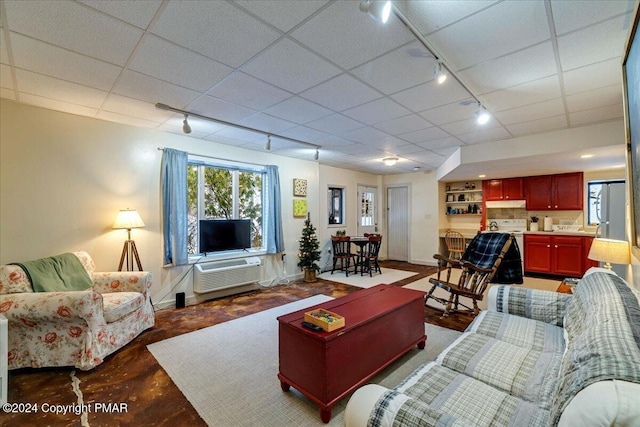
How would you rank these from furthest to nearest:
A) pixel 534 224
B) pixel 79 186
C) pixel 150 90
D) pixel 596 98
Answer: pixel 534 224, pixel 79 186, pixel 596 98, pixel 150 90

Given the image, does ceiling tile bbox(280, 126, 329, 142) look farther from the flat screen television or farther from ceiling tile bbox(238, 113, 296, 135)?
the flat screen television

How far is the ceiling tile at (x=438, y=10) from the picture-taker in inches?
60.0

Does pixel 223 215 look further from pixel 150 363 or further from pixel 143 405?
pixel 143 405

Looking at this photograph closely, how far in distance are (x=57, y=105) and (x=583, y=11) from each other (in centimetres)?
453

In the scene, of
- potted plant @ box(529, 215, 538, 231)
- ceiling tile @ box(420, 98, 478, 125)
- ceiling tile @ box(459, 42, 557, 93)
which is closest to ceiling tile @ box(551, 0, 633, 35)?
ceiling tile @ box(459, 42, 557, 93)

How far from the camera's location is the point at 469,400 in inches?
51.6

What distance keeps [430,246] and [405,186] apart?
1.75 m

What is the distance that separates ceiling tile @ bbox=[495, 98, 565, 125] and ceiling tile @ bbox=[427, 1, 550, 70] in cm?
132

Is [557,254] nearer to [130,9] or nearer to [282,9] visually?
[282,9]

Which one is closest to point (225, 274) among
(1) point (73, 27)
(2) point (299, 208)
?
(2) point (299, 208)

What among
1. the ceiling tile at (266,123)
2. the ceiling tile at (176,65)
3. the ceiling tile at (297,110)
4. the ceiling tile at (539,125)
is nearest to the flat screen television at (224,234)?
the ceiling tile at (266,123)

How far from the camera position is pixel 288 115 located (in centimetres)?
325

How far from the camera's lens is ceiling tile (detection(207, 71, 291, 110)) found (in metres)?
2.43

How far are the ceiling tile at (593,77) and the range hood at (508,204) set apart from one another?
423 cm
